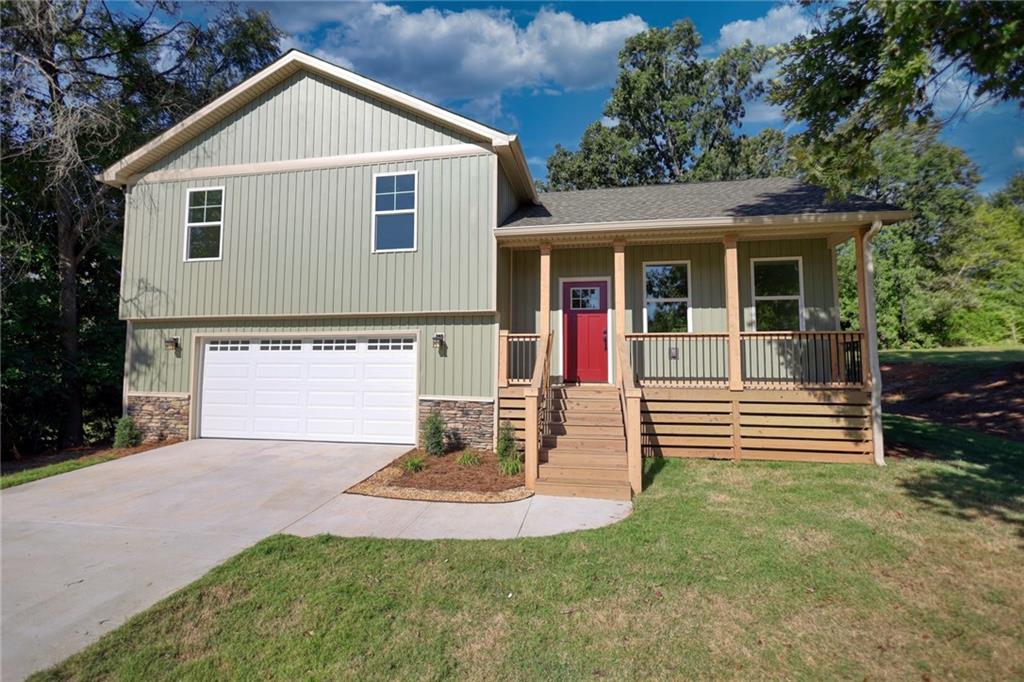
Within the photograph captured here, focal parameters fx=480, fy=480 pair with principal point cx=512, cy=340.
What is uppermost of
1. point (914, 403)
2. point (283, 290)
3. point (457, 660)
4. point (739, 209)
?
point (739, 209)

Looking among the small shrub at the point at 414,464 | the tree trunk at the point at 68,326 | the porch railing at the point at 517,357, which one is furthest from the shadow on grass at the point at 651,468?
the tree trunk at the point at 68,326

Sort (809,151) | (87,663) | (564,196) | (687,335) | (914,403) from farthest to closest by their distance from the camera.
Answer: (914,403) → (564,196) → (687,335) → (809,151) → (87,663)

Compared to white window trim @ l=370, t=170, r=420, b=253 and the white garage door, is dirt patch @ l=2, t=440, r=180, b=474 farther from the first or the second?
white window trim @ l=370, t=170, r=420, b=253

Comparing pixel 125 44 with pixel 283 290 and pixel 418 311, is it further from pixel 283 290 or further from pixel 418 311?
pixel 418 311

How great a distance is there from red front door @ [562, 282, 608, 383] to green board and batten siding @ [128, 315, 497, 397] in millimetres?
1728

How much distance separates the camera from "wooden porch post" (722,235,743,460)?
7453 mm

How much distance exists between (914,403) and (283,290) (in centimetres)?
1540

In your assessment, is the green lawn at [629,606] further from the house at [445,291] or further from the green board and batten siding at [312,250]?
the green board and batten siding at [312,250]

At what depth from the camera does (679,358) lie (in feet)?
28.2

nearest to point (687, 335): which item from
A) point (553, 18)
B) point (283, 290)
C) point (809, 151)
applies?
point (809, 151)

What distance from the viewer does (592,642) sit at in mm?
2998

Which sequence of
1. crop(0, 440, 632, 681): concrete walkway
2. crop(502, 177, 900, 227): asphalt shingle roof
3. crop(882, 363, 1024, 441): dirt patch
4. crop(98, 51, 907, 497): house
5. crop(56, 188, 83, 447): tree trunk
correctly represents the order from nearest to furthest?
crop(0, 440, 632, 681): concrete walkway
crop(98, 51, 907, 497): house
crop(502, 177, 900, 227): asphalt shingle roof
crop(882, 363, 1024, 441): dirt patch
crop(56, 188, 83, 447): tree trunk

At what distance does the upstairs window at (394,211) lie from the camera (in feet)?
28.4

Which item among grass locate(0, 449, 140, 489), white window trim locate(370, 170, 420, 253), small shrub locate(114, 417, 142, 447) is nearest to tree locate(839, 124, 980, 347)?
white window trim locate(370, 170, 420, 253)
